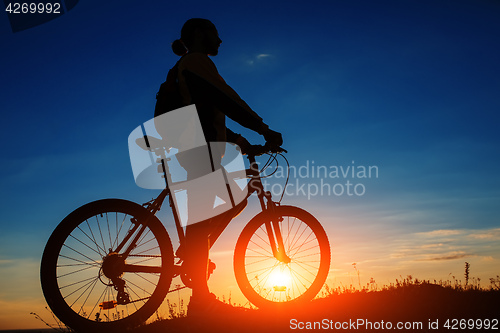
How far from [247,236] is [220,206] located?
889 millimetres

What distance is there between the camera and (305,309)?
198 inches

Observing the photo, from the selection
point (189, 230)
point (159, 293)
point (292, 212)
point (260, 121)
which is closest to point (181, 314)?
point (159, 293)

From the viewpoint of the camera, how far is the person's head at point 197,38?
4.58 metres

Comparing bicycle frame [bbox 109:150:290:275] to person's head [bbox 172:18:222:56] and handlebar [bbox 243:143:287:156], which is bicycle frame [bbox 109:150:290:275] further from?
person's head [bbox 172:18:222:56]

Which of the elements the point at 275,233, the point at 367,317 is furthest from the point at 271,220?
the point at 367,317

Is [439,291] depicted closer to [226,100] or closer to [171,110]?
[226,100]

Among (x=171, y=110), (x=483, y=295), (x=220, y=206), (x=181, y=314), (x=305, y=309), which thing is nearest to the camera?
(x=171, y=110)

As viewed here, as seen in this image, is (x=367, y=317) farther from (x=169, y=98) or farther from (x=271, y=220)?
(x=169, y=98)

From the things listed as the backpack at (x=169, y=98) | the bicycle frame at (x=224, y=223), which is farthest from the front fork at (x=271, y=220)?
the backpack at (x=169, y=98)

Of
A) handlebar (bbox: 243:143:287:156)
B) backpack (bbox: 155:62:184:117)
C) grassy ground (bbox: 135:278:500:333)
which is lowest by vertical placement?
grassy ground (bbox: 135:278:500:333)

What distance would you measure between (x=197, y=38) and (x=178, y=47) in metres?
0.24

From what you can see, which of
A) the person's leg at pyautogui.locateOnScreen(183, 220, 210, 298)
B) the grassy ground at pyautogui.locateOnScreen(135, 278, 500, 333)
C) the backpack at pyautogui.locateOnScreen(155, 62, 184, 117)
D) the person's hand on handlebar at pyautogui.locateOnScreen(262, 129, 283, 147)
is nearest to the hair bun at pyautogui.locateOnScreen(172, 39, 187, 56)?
the backpack at pyautogui.locateOnScreen(155, 62, 184, 117)

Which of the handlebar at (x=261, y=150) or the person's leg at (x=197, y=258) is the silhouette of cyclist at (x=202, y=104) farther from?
the handlebar at (x=261, y=150)

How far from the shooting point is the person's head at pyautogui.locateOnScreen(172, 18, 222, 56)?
458 cm
